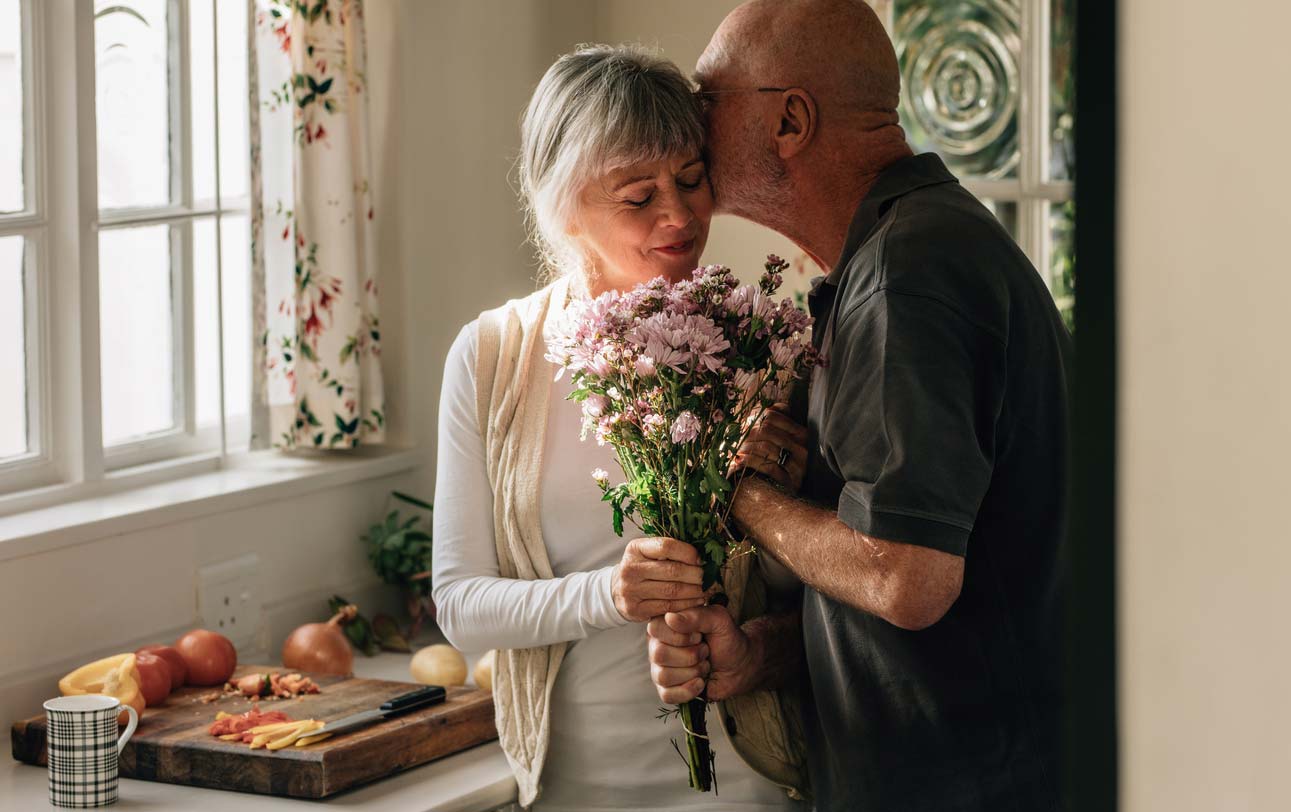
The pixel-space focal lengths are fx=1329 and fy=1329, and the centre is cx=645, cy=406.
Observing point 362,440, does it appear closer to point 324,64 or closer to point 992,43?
point 324,64

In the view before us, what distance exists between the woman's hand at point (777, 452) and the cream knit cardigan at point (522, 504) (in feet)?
0.68

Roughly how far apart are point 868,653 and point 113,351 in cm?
163

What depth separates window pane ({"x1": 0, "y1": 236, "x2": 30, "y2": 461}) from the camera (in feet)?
7.07

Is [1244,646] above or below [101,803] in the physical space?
above

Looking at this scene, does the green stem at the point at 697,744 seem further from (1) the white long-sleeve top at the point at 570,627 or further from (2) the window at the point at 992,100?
(2) the window at the point at 992,100

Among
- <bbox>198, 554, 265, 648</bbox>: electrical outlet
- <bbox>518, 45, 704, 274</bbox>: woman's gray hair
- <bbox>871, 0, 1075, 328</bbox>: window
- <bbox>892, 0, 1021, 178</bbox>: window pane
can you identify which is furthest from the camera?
<bbox>892, 0, 1021, 178</bbox>: window pane

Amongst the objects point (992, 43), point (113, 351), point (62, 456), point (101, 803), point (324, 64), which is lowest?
point (101, 803)

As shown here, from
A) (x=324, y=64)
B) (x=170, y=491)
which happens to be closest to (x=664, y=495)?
(x=170, y=491)

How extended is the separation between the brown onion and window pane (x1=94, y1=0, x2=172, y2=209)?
0.84 meters

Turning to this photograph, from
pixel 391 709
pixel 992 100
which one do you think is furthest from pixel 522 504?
pixel 992 100

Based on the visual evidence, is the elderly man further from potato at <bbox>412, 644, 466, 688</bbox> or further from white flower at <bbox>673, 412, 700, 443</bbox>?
potato at <bbox>412, 644, 466, 688</bbox>

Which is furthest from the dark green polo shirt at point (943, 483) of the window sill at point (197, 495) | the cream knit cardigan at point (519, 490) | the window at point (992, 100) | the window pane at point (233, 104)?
the window at point (992, 100)

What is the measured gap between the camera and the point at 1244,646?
0.33 m

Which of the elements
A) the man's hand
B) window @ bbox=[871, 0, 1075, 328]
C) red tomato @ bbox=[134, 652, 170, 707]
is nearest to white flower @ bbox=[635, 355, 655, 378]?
the man's hand
